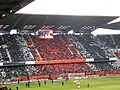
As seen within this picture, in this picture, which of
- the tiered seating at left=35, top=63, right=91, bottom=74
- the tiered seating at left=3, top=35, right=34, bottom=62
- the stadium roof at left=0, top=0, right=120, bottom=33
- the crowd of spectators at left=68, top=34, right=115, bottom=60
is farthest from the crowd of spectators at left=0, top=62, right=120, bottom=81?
the stadium roof at left=0, top=0, right=120, bottom=33

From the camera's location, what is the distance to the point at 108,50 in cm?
8088

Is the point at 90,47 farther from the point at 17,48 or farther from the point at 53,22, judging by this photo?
the point at 17,48

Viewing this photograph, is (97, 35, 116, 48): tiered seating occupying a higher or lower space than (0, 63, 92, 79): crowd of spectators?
higher

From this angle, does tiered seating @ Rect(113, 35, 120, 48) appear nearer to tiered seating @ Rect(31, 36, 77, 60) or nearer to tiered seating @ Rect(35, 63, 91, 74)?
tiered seating @ Rect(35, 63, 91, 74)

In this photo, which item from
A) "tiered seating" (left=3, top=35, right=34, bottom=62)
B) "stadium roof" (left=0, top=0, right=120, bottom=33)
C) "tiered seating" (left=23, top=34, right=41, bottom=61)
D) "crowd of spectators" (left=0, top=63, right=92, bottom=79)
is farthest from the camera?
"tiered seating" (left=23, top=34, right=41, bottom=61)

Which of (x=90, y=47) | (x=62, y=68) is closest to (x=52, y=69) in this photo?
(x=62, y=68)

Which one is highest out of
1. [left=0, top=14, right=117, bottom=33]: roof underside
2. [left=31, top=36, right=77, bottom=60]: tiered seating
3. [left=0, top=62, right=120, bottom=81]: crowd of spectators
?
[left=0, top=14, right=117, bottom=33]: roof underside

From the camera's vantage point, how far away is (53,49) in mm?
75438

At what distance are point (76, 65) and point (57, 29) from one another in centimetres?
1231

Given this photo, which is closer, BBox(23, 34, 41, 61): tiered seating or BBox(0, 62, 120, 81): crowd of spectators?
BBox(0, 62, 120, 81): crowd of spectators

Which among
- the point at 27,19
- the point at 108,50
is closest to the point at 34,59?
the point at 27,19

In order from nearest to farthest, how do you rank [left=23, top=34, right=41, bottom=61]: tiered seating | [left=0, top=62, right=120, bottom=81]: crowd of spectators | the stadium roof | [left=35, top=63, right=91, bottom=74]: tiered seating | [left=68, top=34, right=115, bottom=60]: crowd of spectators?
the stadium roof, [left=0, top=62, right=120, bottom=81]: crowd of spectators, [left=35, top=63, right=91, bottom=74]: tiered seating, [left=23, top=34, right=41, bottom=61]: tiered seating, [left=68, top=34, right=115, bottom=60]: crowd of spectators

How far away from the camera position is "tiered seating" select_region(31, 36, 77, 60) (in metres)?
72.1

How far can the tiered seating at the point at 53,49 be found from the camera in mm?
72125
